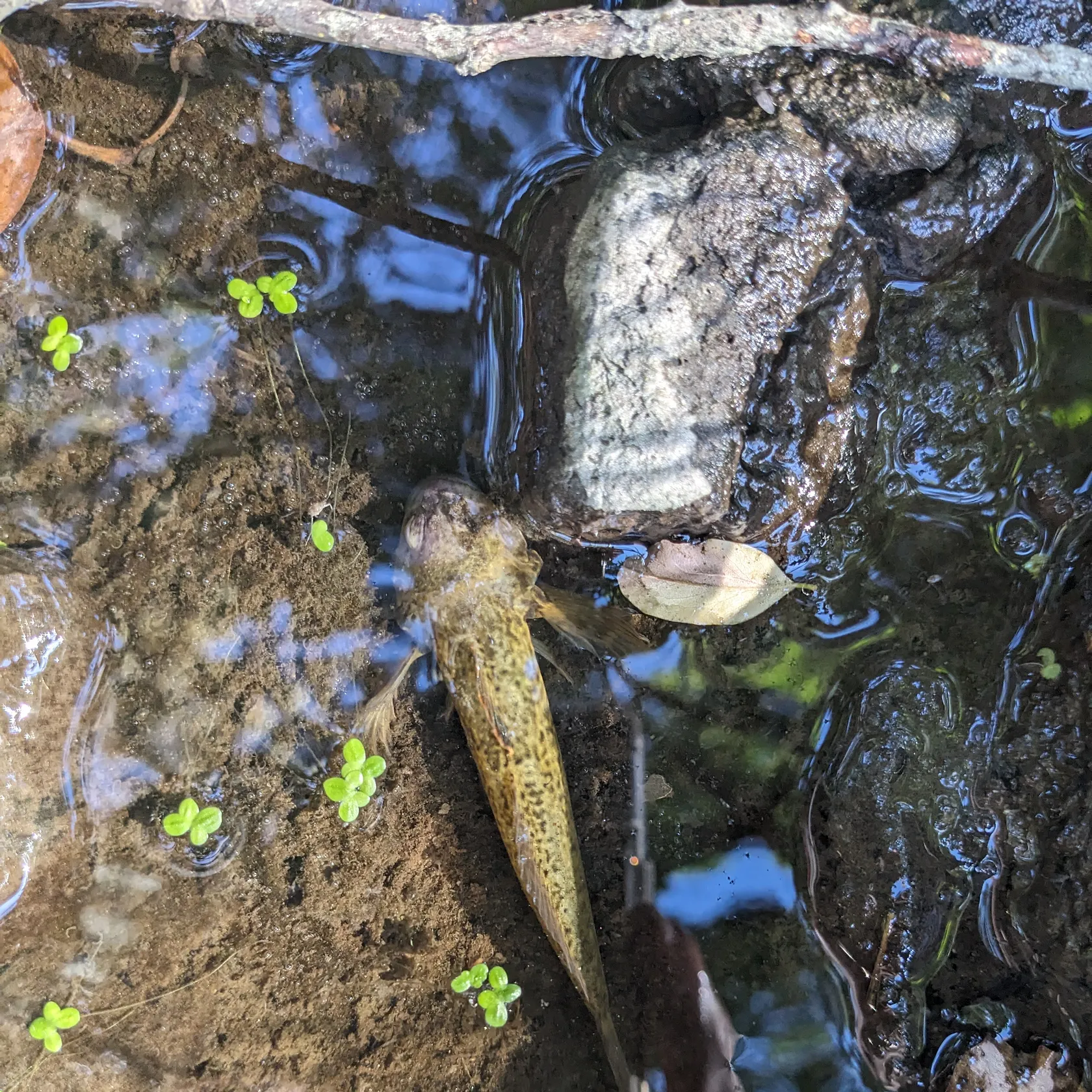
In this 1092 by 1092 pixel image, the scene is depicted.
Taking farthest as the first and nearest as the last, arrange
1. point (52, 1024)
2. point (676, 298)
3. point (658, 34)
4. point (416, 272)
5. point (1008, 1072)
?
point (416, 272) < point (52, 1024) < point (1008, 1072) < point (676, 298) < point (658, 34)

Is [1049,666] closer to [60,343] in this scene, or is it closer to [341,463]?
[341,463]

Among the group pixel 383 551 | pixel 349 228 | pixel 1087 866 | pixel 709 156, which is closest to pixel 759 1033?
pixel 1087 866

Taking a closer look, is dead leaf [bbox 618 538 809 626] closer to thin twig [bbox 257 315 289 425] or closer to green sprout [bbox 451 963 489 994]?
thin twig [bbox 257 315 289 425]

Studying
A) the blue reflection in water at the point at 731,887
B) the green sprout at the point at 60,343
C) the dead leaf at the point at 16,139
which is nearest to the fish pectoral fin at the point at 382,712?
the blue reflection in water at the point at 731,887

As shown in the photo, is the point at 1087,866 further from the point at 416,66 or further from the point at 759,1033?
the point at 416,66

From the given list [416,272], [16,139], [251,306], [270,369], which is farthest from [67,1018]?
[16,139]

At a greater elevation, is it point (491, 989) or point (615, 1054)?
point (491, 989)

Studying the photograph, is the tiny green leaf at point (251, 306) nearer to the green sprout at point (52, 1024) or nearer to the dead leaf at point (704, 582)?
the dead leaf at point (704, 582)
